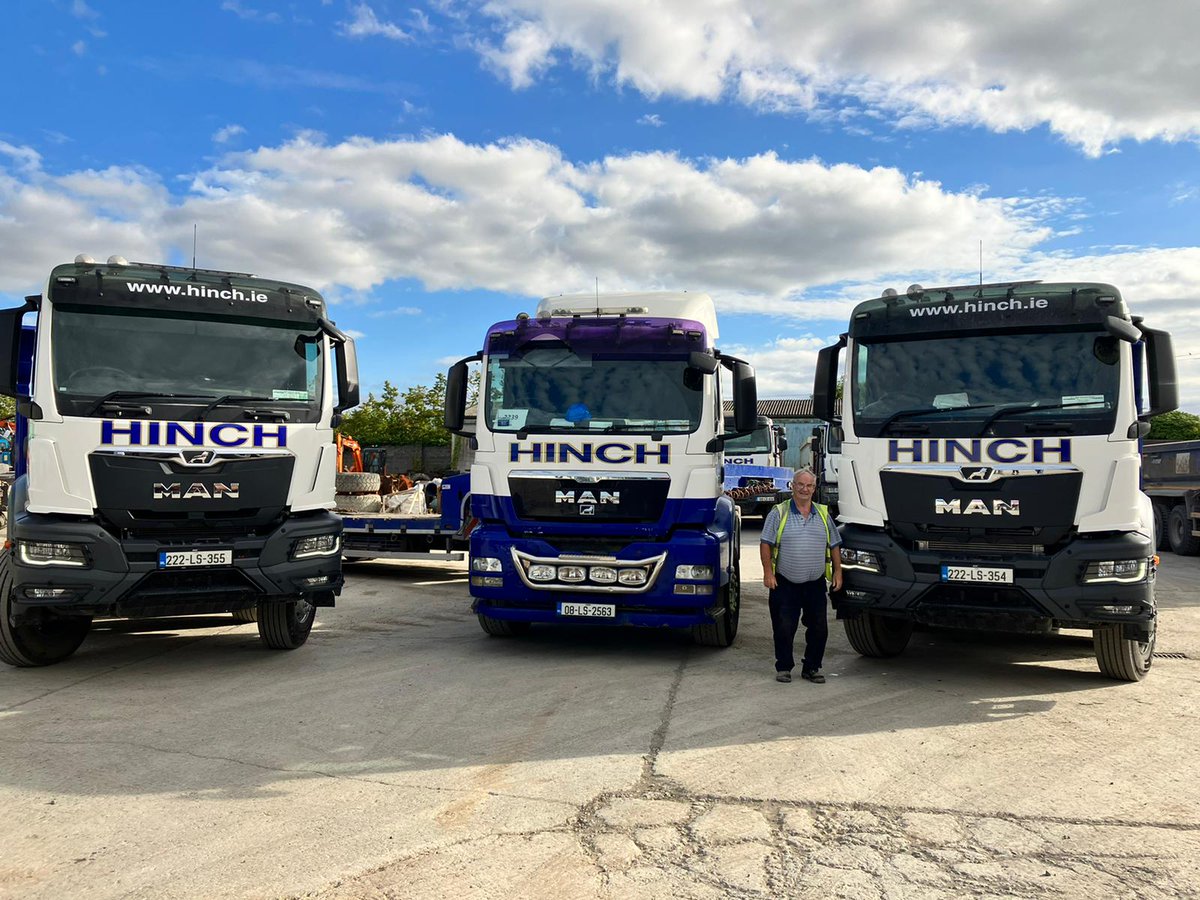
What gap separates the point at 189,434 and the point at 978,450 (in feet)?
18.3

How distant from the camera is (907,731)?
587 cm

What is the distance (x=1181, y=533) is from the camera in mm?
18141

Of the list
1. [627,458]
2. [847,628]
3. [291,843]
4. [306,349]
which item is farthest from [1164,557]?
[291,843]

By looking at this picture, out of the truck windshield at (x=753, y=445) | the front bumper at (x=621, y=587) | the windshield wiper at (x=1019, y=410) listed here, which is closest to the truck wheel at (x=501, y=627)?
the front bumper at (x=621, y=587)

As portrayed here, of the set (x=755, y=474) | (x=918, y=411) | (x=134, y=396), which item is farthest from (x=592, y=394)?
(x=755, y=474)

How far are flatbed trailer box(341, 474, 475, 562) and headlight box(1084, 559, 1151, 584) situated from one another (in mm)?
7600

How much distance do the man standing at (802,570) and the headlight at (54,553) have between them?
15.8 ft

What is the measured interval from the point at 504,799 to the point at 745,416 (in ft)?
14.4

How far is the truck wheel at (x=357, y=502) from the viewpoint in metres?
13.5

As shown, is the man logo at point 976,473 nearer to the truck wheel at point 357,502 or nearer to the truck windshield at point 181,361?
the truck windshield at point 181,361

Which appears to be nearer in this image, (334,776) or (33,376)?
(334,776)

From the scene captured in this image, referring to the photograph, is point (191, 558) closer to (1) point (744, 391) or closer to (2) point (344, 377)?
(2) point (344, 377)

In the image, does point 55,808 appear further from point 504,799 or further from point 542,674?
point 542,674

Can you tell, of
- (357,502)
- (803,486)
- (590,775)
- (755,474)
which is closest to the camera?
(590,775)
